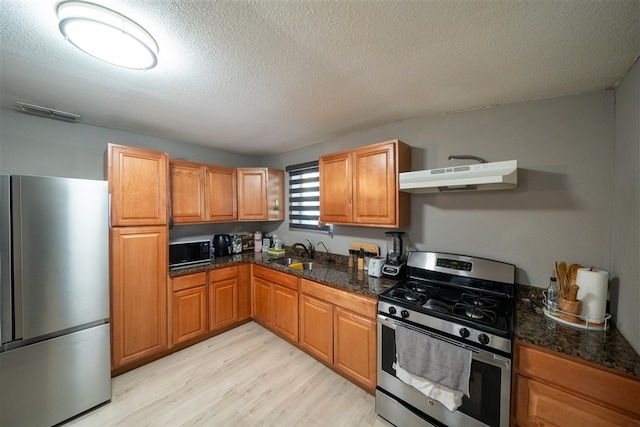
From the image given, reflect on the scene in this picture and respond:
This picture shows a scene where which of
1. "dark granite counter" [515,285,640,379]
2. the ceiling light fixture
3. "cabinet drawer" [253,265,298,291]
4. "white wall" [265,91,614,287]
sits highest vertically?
the ceiling light fixture

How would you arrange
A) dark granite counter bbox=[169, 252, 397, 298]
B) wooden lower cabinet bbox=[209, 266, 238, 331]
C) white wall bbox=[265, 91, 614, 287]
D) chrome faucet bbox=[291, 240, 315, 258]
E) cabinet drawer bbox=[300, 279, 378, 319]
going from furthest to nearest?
chrome faucet bbox=[291, 240, 315, 258] < wooden lower cabinet bbox=[209, 266, 238, 331] < dark granite counter bbox=[169, 252, 397, 298] < cabinet drawer bbox=[300, 279, 378, 319] < white wall bbox=[265, 91, 614, 287]

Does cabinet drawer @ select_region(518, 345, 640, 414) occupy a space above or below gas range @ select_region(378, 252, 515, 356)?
below

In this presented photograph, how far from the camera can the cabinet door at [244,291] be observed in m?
2.94

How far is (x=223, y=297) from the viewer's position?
2.79 meters

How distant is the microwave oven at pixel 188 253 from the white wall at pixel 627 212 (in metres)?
3.48

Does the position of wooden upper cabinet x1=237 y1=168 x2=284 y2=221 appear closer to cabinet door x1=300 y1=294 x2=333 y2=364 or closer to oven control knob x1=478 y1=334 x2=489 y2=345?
cabinet door x1=300 y1=294 x2=333 y2=364

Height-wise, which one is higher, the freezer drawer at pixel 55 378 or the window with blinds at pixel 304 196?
the window with blinds at pixel 304 196

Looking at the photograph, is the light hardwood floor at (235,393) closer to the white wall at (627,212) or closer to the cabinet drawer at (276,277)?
the cabinet drawer at (276,277)

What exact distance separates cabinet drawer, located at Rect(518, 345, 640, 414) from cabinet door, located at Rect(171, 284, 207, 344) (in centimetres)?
284

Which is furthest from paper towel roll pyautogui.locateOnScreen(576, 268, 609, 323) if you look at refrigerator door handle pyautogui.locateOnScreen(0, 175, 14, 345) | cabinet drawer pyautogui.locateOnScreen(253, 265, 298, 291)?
refrigerator door handle pyautogui.locateOnScreen(0, 175, 14, 345)

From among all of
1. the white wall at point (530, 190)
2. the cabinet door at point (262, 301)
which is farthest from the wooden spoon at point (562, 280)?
the cabinet door at point (262, 301)

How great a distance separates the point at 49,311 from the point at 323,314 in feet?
6.68

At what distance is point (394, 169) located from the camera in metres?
2.08

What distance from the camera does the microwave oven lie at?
101 inches
